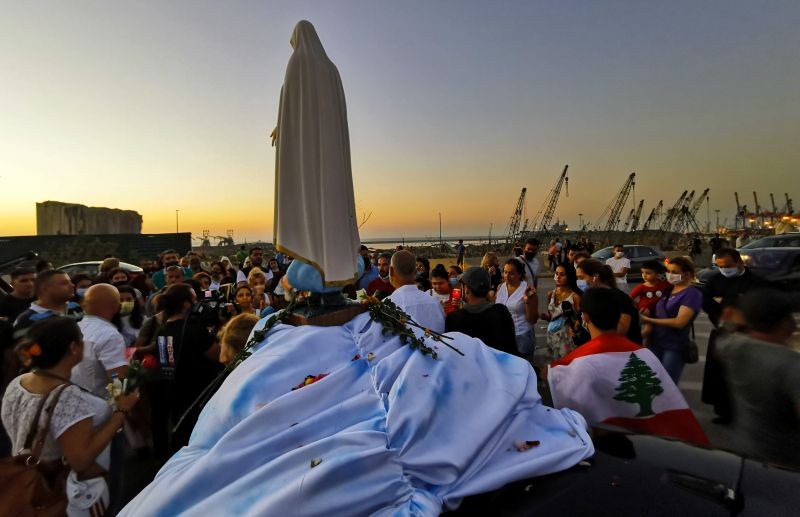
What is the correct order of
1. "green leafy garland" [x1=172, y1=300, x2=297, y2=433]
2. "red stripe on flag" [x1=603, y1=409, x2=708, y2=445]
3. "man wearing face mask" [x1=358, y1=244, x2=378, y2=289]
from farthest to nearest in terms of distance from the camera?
"man wearing face mask" [x1=358, y1=244, x2=378, y2=289]
"red stripe on flag" [x1=603, y1=409, x2=708, y2=445]
"green leafy garland" [x1=172, y1=300, x2=297, y2=433]

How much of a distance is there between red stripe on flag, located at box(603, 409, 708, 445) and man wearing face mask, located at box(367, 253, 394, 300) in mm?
3748

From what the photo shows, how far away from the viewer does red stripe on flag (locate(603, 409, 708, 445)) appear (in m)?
2.23

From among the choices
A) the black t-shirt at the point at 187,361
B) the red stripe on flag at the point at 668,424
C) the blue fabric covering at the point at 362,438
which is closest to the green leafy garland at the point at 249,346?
the blue fabric covering at the point at 362,438

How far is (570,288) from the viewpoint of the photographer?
4.88 metres

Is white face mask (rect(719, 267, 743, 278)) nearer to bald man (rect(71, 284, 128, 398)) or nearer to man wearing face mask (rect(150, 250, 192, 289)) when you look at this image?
bald man (rect(71, 284, 128, 398))

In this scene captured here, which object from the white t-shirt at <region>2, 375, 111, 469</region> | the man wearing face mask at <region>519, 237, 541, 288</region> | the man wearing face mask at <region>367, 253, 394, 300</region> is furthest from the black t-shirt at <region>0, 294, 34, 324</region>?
the man wearing face mask at <region>519, 237, 541, 288</region>

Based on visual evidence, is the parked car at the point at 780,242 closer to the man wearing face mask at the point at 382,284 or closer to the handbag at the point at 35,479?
the man wearing face mask at the point at 382,284

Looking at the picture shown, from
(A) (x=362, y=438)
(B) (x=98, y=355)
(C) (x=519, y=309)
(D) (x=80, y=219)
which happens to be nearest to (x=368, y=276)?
(C) (x=519, y=309)

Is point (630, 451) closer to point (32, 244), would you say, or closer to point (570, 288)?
point (570, 288)

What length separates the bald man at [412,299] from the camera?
378 cm

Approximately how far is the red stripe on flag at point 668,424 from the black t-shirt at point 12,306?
244 inches

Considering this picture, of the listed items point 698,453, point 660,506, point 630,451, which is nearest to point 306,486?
point 660,506

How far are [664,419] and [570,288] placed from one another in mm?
2730

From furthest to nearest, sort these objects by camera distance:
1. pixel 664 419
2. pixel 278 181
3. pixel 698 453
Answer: pixel 278 181 < pixel 664 419 < pixel 698 453
